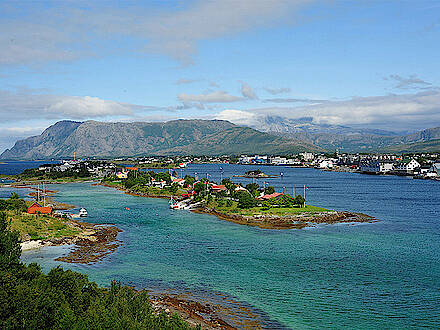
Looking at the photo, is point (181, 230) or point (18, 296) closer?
point (18, 296)

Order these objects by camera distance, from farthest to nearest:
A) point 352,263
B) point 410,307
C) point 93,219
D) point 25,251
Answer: point 93,219, point 25,251, point 352,263, point 410,307

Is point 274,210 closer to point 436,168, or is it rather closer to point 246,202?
point 246,202

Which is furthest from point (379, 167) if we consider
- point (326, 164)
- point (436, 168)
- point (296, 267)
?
point (296, 267)

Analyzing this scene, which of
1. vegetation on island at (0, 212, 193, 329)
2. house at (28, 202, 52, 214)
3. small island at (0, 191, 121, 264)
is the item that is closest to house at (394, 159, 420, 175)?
small island at (0, 191, 121, 264)

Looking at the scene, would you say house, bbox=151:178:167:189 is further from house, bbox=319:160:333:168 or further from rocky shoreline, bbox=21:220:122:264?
house, bbox=319:160:333:168

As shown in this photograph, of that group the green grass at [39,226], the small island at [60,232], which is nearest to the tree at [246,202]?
the small island at [60,232]

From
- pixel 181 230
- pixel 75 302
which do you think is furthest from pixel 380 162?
pixel 75 302

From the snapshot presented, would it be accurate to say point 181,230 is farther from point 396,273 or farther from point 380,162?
point 380,162
